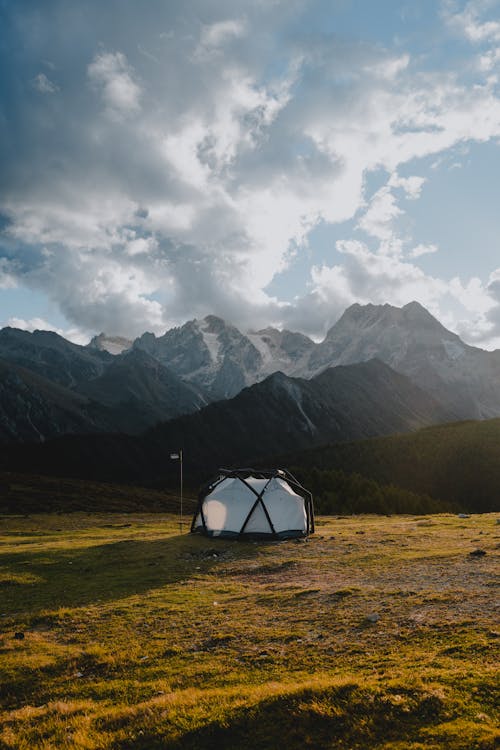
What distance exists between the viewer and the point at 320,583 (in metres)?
21.6

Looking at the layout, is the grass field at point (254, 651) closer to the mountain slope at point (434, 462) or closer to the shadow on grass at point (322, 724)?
the shadow on grass at point (322, 724)

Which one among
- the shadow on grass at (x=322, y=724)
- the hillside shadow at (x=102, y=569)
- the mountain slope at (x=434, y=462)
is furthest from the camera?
the mountain slope at (x=434, y=462)

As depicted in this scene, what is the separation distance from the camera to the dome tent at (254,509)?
120ft

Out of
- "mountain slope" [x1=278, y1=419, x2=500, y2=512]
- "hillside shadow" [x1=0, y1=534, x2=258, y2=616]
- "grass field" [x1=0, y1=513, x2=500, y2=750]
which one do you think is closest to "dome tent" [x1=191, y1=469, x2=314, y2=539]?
"hillside shadow" [x1=0, y1=534, x2=258, y2=616]

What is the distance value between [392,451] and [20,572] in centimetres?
14214

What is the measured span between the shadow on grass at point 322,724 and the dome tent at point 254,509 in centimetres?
2763

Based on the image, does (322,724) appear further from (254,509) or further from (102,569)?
(254,509)

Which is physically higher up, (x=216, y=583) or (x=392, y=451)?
(x=392, y=451)

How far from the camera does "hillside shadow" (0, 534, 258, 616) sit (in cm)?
2106

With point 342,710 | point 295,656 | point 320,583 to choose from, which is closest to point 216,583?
point 320,583

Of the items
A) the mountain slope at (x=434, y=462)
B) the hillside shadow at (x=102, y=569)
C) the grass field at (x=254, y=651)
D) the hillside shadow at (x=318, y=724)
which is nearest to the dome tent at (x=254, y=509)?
the hillside shadow at (x=102, y=569)

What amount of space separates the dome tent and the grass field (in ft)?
23.8

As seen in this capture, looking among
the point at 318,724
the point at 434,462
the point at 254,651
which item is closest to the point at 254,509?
the point at 254,651

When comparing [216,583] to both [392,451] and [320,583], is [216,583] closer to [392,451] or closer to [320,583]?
[320,583]
